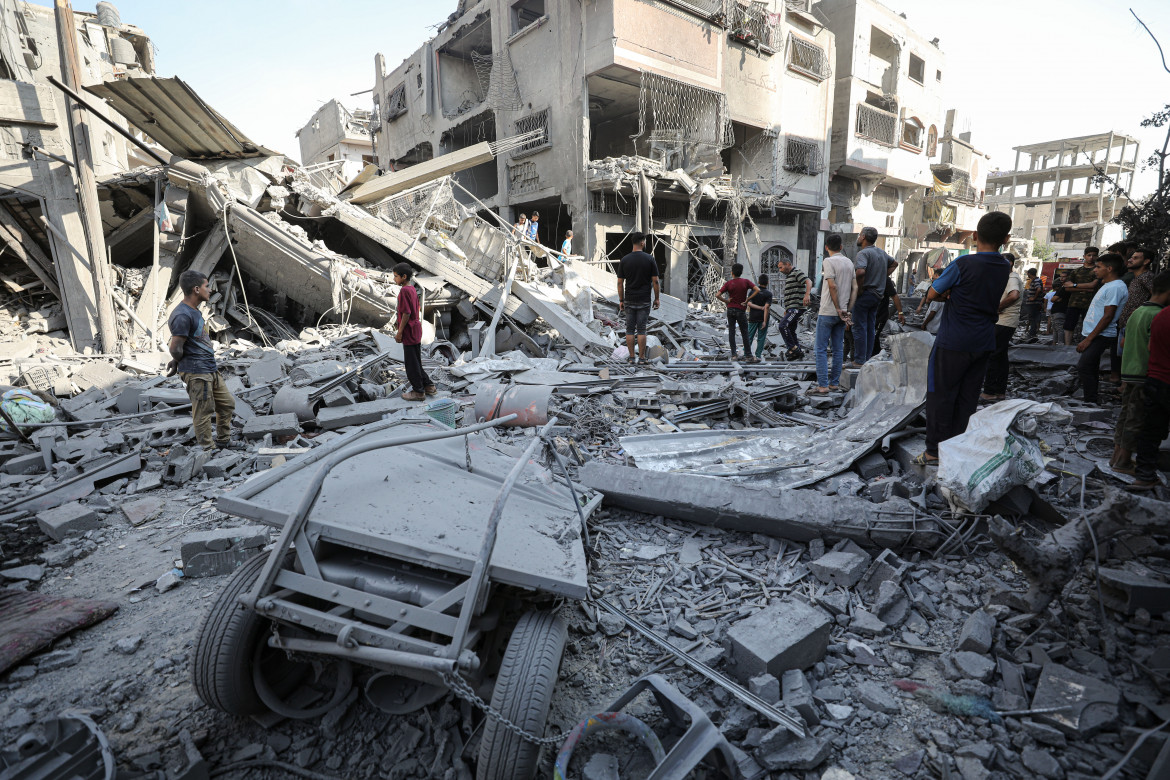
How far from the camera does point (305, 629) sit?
209 cm

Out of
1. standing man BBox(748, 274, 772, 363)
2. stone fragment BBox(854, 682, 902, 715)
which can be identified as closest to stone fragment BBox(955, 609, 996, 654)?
stone fragment BBox(854, 682, 902, 715)

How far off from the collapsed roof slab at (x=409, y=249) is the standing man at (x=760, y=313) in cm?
437

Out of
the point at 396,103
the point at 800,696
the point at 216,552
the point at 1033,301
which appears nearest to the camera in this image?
the point at 800,696

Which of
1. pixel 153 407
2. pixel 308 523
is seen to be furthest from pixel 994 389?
pixel 153 407

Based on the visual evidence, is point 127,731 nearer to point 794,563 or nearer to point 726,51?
point 794,563

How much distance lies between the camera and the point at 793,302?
880 centimetres

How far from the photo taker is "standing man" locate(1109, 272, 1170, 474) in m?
3.99

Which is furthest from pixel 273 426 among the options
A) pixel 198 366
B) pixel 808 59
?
pixel 808 59

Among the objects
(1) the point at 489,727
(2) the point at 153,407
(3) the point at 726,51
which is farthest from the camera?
(3) the point at 726,51

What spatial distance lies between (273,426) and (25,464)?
218cm

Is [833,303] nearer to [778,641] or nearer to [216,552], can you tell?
[778,641]

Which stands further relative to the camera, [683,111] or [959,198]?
[959,198]

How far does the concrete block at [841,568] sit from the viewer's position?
3.08 metres

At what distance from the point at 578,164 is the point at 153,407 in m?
13.0
